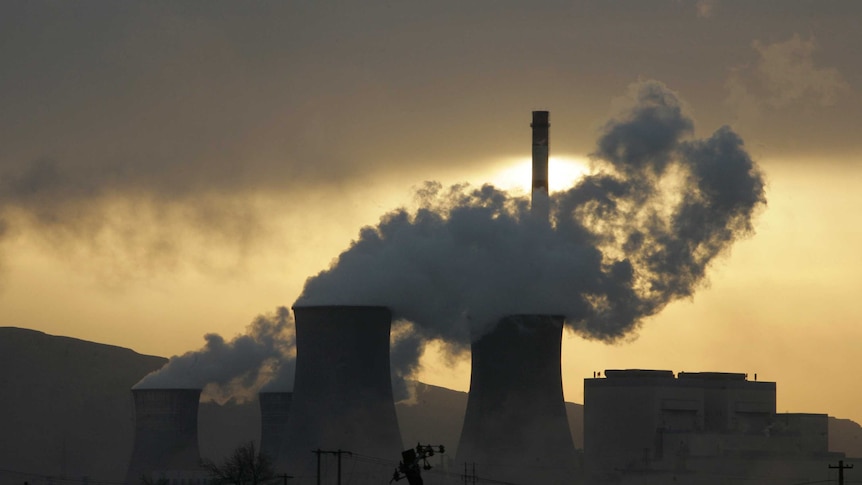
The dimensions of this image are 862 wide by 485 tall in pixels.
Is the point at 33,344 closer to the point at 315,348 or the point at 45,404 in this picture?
the point at 45,404

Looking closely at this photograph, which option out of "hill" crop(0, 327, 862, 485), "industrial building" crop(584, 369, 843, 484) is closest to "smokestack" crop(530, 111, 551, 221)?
"industrial building" crop(584, 369, 843, 484)

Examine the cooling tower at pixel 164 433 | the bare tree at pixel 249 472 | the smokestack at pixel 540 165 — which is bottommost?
the bare tree at pixel 249 472

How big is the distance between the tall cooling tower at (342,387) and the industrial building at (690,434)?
11.0 metres

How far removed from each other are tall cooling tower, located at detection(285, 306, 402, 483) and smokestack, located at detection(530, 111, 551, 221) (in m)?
7.46

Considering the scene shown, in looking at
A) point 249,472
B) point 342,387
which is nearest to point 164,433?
point 342,387

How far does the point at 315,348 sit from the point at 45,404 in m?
79.3

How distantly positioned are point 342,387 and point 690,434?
610 inches

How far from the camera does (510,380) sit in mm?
60406

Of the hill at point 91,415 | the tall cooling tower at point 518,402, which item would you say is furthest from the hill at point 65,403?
the tall cooling tower at point 518,402

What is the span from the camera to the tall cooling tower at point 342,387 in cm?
5703

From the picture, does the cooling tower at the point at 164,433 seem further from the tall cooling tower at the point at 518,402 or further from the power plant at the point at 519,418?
the tall cooling tower at the point at 518,402

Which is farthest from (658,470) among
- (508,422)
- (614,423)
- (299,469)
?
(299,469)

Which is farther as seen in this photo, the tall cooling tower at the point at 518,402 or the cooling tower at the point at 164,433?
the cooling tower at the point at 164,433

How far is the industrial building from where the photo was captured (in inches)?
2569
